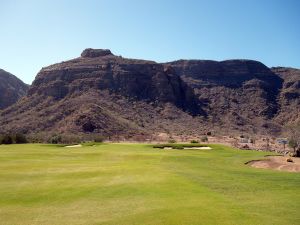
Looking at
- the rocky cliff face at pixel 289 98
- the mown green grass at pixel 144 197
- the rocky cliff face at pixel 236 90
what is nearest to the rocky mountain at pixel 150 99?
the rocky cliff face at pixel 236 90

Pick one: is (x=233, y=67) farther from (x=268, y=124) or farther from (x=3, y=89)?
(x=3, y=89)

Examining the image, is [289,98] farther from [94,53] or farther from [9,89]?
[9,89]

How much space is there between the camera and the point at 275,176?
24.8 m

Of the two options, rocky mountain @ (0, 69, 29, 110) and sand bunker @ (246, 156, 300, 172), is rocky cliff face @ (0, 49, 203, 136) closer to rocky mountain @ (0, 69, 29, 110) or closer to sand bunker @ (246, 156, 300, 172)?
rocky mountain @ (0, 69, 29, 110)

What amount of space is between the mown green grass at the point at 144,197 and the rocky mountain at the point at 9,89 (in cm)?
15059

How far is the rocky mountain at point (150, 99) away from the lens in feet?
331

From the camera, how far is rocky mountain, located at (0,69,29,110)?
16702 cm

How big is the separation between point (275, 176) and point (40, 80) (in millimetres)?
117157

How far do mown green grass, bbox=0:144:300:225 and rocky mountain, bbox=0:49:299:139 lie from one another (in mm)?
65603

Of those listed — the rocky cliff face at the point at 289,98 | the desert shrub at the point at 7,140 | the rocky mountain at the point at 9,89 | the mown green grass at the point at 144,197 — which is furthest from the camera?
the rocky mountain at the point at 9,89

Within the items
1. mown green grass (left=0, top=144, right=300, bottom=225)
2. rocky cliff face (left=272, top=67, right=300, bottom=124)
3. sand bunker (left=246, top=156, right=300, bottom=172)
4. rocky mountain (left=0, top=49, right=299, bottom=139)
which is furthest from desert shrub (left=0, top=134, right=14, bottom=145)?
rocky cliff face (left=272, top=67, right=300, bottom=124)

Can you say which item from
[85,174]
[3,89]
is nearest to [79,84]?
[3,89]

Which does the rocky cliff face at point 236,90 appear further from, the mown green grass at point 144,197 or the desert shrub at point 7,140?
the mown green grass at point 144,197

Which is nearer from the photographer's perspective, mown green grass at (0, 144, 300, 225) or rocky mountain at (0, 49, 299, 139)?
mown green grass at (0, 144, 300, 225)
